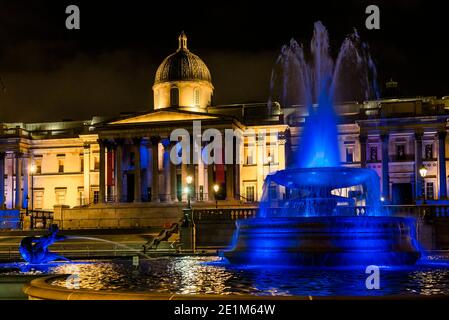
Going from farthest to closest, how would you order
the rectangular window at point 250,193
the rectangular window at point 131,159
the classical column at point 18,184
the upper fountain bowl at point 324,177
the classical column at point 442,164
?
1. the classical column at point 18,184
2. the rectangular window at point 250,193
3. the rectangular window at point 131,159
4. the classical column at point 442,164
5. the upper fountain bowl at point 324,177

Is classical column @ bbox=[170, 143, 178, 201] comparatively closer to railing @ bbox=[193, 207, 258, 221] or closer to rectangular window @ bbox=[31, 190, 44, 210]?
rectangular window @ bbox=[31, 190, 44, 210]

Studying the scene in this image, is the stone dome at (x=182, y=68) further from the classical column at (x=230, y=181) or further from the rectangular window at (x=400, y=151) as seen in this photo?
the rectangular window at (x=400, y=151)

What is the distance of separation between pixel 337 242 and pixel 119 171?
5313 centimetres

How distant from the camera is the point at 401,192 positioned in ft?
226

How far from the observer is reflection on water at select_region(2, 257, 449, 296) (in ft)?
38.8

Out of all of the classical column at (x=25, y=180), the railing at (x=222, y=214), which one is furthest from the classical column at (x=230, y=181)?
the classical column at (x=25, y=180)

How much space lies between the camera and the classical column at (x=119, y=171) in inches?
2645

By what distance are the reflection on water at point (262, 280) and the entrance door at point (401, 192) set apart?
2055 inches

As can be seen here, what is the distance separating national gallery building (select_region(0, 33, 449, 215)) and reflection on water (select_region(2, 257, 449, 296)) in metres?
43.9

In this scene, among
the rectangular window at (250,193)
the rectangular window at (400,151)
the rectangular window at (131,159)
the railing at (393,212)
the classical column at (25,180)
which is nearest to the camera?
the railing at (393,212)

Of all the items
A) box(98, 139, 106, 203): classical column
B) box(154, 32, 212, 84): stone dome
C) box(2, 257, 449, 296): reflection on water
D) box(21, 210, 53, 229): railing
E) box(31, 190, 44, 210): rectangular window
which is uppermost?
box(154, 32, 212, 84): stone dome

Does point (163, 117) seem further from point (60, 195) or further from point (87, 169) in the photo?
point (60, 195)

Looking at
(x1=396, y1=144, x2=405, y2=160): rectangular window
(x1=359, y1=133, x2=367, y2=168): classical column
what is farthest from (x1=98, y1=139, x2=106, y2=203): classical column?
(x1=396, y1=144, x2=405, y2=160): rectangular window
